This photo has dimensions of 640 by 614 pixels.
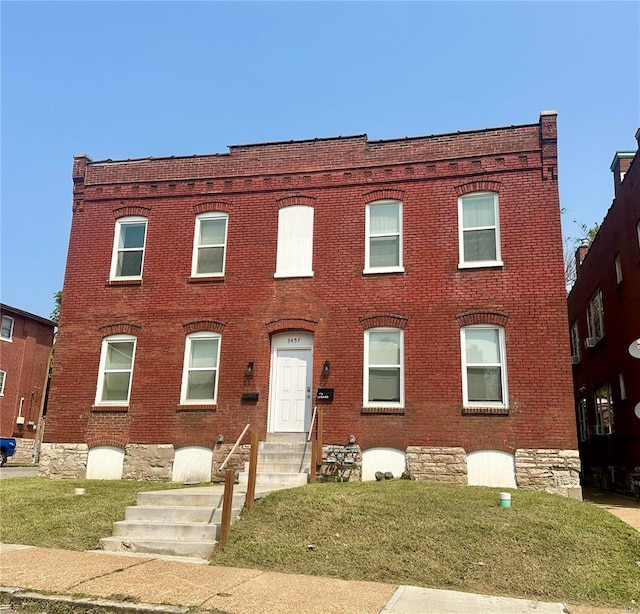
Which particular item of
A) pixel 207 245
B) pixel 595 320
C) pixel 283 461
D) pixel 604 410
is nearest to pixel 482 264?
pixel 283 461

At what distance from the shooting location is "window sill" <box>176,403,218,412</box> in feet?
44.5

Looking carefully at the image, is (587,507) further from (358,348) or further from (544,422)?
(358,348)

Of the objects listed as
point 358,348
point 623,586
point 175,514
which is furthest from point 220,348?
point 623,586

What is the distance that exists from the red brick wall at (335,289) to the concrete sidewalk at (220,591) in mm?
6503

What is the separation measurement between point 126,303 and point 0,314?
19877mm

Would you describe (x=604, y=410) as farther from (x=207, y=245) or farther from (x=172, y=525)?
(x=172, y=525)

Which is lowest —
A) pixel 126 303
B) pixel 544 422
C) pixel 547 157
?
pixel 544 422

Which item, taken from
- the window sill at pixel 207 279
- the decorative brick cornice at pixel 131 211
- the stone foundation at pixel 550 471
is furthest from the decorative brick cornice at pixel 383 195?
the stone foundation at pixel 550 471

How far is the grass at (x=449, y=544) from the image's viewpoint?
6.28 m

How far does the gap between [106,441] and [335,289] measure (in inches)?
262

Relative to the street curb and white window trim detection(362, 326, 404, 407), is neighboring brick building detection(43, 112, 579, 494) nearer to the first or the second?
white window trim detection(362, 326, 404, 407)

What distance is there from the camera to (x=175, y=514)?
27.1ft

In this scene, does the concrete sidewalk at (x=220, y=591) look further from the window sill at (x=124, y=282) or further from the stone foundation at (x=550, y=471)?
the window sill at (x=124, y=282)

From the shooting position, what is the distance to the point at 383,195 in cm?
1410
